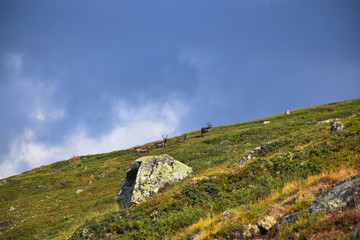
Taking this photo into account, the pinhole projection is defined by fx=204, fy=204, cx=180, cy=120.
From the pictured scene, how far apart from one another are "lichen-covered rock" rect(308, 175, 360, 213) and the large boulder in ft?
48.2

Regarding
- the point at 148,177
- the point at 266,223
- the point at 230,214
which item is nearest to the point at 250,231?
the point at 266,223

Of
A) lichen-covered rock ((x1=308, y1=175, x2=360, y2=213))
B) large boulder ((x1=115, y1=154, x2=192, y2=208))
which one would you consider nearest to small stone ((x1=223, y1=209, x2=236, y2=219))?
lichen-covered rock ((x1=308, y1=175, x2=360, y2=213))

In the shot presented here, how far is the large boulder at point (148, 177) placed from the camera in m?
19.1

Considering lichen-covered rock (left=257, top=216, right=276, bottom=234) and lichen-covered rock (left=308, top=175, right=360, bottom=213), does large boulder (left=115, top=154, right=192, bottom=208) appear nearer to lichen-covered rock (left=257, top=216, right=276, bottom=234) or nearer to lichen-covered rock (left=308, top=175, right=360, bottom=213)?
lichen-covered rock (left=257, top=216, right=276, bottom=234)

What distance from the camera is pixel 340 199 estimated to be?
657 cm

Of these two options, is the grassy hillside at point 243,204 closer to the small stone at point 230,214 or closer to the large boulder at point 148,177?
the small stone at point 230,214

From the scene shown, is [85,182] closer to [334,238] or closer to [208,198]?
[208,198]

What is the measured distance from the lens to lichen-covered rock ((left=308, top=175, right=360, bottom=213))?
250 inches

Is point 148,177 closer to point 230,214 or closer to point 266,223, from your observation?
point 230,214

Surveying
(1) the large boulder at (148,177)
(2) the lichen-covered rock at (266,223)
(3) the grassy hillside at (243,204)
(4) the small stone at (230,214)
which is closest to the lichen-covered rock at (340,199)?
(3) the grassy hillside at (243,204)

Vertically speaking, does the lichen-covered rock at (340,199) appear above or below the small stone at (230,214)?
above

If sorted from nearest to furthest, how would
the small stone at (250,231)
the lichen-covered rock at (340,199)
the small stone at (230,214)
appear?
Result: the lichen-covered rock at (340,199) < the small stone at (250,231) < the small stone at (230,214)

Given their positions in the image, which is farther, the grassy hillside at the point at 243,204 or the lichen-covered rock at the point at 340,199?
the grassy hillside at the point at 243,204

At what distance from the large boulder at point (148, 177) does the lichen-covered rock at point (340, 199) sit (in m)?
14.7
